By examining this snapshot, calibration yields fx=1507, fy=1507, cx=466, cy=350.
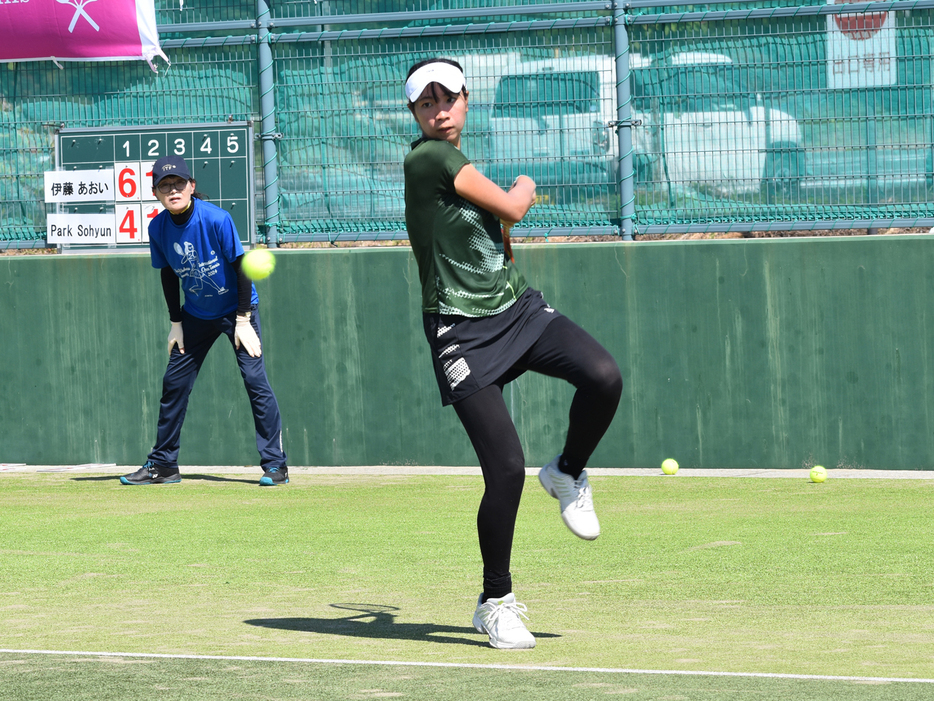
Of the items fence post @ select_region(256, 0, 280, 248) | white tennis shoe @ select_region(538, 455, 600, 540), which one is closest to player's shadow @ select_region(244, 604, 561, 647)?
white tennis shoe @ select_region(538, 455, 600, 540)

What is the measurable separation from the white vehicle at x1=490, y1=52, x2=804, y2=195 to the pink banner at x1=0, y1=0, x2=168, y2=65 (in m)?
2.77

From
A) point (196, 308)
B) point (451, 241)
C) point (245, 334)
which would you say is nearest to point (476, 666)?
point (451, 241)

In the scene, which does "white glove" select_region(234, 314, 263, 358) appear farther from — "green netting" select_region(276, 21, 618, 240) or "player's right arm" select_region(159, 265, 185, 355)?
"green netting" select_region(276, 21, 618, 240)

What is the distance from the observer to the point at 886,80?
10031 mm

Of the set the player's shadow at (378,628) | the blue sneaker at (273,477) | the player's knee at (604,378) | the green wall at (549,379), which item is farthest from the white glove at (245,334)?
the player's knee at (604,378)

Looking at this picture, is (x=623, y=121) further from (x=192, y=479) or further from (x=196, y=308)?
(x=192, y=479)

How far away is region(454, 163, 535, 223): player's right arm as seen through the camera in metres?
4.70

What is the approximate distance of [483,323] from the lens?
4.82 meters

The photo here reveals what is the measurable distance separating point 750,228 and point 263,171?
3.55 meters

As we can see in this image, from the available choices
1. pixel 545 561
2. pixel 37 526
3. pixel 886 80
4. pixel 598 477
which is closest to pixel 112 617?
pixel 545 561

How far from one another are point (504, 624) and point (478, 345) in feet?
2.88

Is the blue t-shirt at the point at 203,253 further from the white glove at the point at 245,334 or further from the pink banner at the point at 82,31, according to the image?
the pink banner at the point at 82,31

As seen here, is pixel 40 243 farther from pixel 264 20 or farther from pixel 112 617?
pixel 112 617

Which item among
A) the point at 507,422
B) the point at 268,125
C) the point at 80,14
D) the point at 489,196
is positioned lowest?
the point at 507,422
